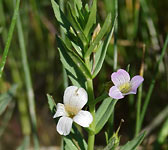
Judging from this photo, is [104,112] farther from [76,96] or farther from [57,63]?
[57,63]

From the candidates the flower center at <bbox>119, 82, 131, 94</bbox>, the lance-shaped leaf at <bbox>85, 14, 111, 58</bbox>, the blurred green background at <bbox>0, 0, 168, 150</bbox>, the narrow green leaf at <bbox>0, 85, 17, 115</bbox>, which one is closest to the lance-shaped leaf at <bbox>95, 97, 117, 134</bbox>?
the flower center at <bbox>119, 82, 131, 94</bbox>

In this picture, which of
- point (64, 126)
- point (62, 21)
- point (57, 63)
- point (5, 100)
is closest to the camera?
point (64, 126)

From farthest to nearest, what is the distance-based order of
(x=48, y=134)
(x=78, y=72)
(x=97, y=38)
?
(x=48, y=134)
(x=78, y=72)
(x=97, y=38)

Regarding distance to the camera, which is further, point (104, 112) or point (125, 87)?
point (104, 112)

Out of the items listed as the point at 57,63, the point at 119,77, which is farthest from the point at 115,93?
the point at 57,63

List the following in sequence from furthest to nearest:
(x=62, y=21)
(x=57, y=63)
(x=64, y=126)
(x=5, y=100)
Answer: (x=57, y=63) → (x=5, y=100) → (x=62, y=21) → (x=64, y=126)

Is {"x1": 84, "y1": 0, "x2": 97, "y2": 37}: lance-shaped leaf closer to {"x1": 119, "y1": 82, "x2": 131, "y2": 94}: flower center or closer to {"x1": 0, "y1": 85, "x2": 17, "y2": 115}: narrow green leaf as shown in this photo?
{"x1": 119, "y1": 82, "x2": 131, "y2": 94}: flower center

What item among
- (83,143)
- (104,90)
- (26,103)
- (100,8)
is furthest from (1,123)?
(104,90)

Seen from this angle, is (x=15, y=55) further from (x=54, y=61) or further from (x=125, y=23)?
(x=125, y=23)

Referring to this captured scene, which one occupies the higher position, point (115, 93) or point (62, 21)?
point (62, 21)
